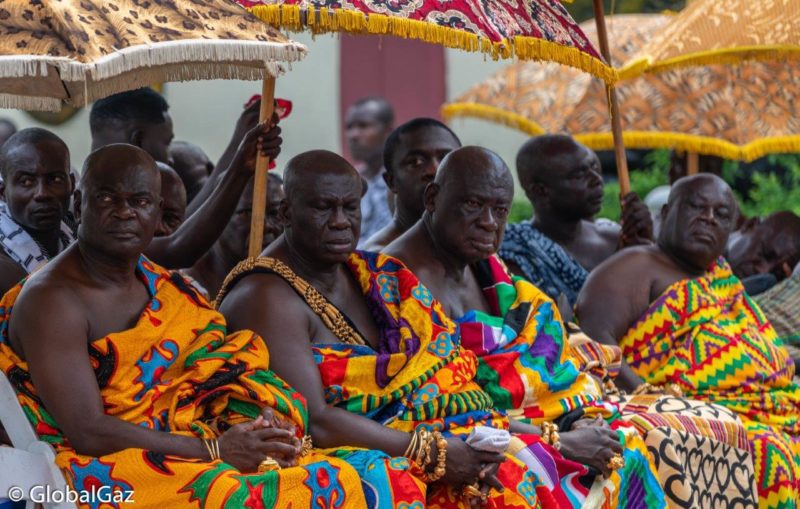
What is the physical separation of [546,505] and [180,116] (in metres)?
7.11

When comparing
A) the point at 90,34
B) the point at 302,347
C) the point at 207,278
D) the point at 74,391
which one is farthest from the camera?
the point at 207,278

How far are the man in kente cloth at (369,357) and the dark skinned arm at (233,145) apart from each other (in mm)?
778

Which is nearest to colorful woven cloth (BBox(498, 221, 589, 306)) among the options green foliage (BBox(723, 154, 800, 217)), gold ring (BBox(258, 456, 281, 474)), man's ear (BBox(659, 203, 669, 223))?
man's ear (BBox(659, 203, 669, 223))

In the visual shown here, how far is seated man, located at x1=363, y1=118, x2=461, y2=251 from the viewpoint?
5949 mm

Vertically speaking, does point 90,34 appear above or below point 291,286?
above

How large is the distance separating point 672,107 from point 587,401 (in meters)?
3.54

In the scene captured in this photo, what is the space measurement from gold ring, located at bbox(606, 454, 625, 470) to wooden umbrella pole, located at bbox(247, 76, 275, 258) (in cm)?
149

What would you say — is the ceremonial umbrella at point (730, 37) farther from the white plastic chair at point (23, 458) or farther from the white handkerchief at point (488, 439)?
the white plastic chair at point (23, 458)

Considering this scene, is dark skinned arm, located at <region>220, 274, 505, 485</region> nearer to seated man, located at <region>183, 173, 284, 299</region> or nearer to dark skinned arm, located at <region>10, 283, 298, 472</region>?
dark skinned arm, located at <region>10, 283, 298, 472</region>

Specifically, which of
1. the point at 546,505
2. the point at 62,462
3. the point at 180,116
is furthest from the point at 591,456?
the point at 180,116

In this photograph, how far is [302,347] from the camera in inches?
170

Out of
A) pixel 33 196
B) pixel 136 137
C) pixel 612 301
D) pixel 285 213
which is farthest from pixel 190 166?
pixel 612 301

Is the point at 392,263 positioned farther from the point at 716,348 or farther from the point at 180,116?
the point at 180,116

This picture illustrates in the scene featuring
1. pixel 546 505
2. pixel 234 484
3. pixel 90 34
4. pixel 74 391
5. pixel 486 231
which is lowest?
pixel 546 505
